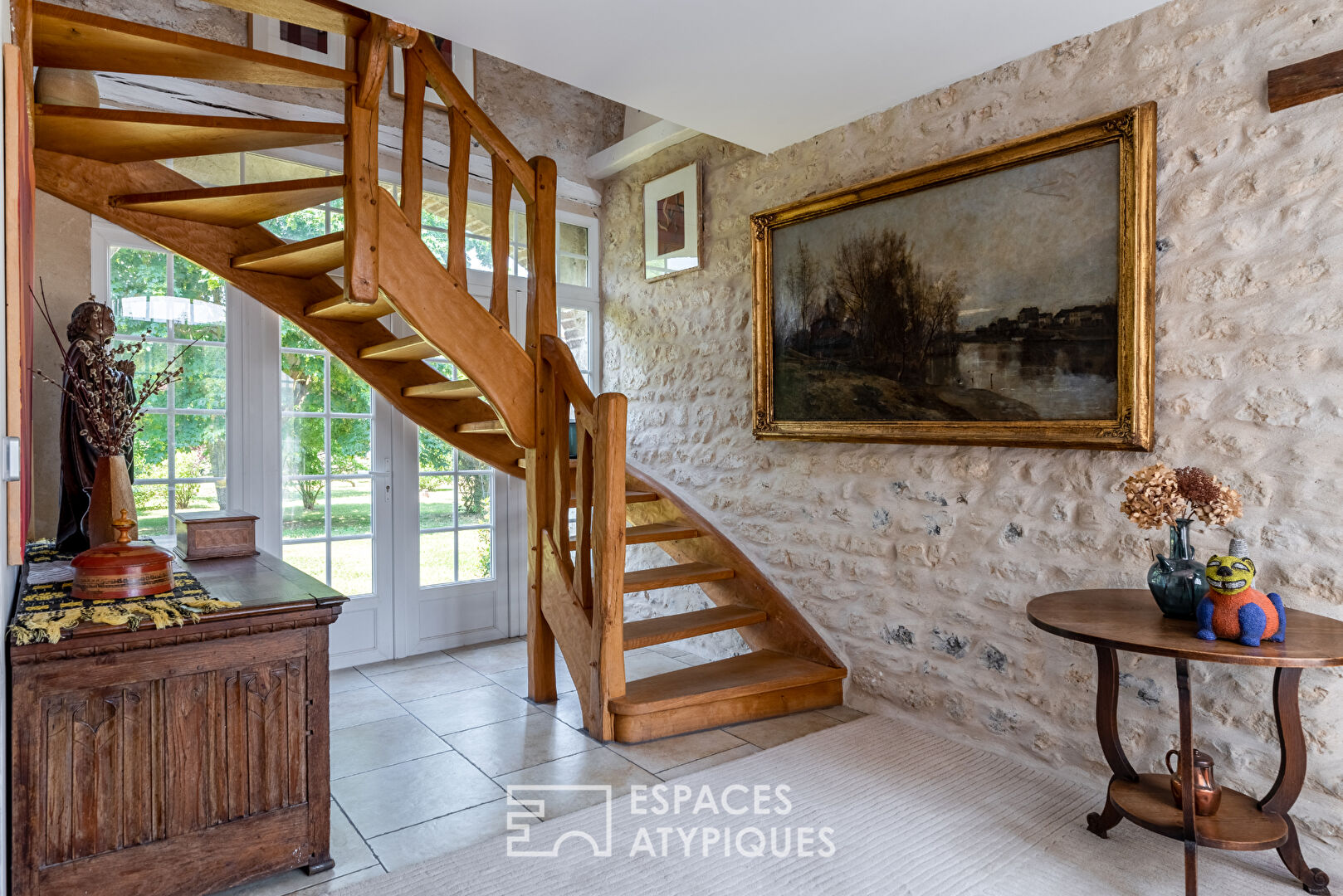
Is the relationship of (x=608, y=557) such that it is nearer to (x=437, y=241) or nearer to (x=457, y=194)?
(x=457, y=194)

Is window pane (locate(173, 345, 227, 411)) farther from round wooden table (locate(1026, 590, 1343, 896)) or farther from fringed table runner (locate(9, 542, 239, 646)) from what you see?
round wooden table (locate(1026, 590, 1343, 896))

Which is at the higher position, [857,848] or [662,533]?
[662,533]

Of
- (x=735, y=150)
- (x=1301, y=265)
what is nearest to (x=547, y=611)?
(x=735, y=150)

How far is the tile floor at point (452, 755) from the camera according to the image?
2.39 meters

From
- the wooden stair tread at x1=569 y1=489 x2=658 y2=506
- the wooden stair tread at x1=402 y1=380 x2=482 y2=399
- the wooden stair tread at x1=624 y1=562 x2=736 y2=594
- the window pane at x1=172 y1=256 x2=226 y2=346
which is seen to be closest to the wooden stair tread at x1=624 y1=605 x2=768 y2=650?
the wooden stair tread at x1=624 y1=562 x2=736 y2=594

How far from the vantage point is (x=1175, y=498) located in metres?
2.14

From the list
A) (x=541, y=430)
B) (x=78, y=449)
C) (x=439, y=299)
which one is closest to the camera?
(x=78, y=449)

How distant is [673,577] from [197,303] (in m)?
2.63

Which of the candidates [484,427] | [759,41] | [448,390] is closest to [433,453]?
[484,427]

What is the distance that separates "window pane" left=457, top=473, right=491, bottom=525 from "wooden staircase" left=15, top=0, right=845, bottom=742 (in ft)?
1.52

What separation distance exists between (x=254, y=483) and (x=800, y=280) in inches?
113

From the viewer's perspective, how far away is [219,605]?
79.9 inches

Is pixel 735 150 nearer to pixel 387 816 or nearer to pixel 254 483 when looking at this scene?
pixel 254 483

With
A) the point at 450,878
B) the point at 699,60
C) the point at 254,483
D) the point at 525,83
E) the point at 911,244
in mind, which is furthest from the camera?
the point at 525,83
